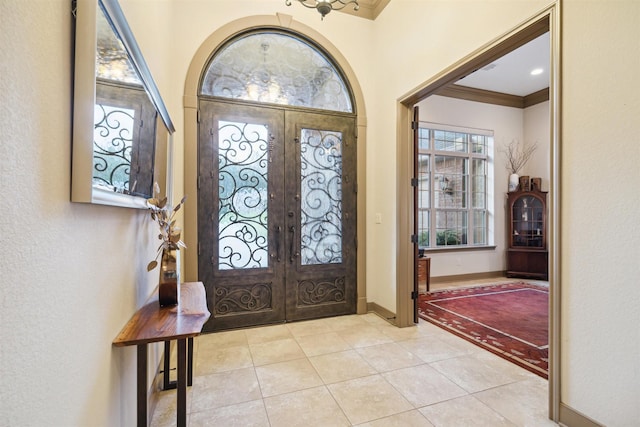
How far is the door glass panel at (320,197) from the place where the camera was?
3.42 metres

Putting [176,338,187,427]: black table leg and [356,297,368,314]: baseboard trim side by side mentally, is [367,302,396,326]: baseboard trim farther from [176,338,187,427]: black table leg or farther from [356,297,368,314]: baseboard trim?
[176,338,187,427]: black table leg

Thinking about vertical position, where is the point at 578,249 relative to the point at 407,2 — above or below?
below

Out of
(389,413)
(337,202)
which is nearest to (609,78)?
(389,413)

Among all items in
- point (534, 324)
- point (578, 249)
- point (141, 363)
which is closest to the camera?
point (141, 363)

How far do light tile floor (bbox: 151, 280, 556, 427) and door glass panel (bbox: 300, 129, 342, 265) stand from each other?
0.95 metres

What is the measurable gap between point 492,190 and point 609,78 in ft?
15.0

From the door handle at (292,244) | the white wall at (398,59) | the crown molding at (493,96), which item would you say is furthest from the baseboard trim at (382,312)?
the crown molding at (493,96)

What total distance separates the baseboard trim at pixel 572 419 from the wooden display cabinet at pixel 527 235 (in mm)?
4393

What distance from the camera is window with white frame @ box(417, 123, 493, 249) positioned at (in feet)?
17.6

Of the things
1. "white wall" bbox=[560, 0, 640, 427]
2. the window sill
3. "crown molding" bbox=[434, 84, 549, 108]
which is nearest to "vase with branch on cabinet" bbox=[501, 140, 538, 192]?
"crown molding" bbox=[434, 84, 549, 108]

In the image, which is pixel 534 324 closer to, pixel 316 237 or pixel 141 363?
pixel 316 237

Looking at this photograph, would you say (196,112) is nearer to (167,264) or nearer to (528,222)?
(167,264)

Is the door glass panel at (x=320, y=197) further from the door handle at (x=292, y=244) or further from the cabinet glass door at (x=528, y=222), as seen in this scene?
the cabinet glass door at (x=528, y=222)

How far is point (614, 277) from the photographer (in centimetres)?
149
